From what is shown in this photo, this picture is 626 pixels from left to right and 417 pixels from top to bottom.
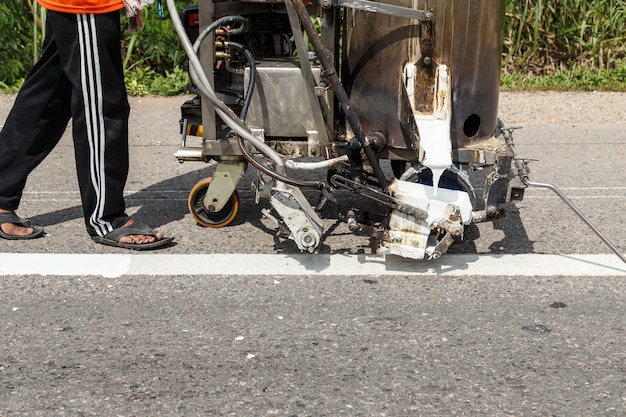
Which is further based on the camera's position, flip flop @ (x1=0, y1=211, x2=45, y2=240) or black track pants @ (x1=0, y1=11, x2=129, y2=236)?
flip flop @ (x1=0, y1=211, x2=45, y2=240)

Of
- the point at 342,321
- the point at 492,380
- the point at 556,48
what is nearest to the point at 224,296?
the point at 342,321

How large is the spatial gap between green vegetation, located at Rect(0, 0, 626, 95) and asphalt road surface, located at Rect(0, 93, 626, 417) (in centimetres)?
355

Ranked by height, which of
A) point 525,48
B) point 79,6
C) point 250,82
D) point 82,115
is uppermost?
point 79,6

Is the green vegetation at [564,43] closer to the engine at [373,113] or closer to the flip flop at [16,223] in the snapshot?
the engine at [373,113]

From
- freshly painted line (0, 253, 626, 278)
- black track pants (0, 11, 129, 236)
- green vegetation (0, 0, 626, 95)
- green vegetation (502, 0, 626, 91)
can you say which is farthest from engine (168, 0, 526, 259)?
green vegetation (502, 0, 626, 91)

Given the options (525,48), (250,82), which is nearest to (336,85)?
(250,82)

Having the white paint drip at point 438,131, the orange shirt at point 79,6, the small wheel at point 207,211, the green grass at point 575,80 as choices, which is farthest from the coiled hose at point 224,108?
the green grass at point 575,80

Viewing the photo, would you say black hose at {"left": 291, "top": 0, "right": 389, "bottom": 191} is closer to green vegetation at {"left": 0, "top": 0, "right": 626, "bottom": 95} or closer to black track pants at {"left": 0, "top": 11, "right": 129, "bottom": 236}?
black track pants at {"left": 0, "top": 11, "right": 129, "bottom": 236}

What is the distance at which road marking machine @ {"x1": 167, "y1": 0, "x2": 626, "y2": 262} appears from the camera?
3.92 meters

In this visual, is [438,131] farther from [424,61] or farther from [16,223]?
[16,223]

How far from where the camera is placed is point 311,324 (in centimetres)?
356

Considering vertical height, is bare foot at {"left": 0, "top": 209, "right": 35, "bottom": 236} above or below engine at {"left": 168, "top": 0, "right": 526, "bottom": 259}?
below

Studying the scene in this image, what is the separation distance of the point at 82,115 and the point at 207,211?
2.50ft

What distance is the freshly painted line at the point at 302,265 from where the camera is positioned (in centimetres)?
406
